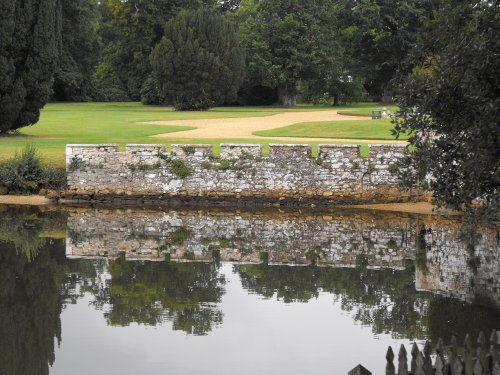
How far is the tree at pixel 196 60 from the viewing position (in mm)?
54375

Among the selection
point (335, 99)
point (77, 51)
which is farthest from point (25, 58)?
point (77, 51)

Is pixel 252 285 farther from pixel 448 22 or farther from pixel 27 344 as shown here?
pixel 448 22

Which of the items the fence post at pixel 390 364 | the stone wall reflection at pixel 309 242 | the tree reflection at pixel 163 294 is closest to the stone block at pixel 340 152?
the stone wall reflection at pixel 309 242

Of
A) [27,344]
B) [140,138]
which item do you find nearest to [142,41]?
[140,138]

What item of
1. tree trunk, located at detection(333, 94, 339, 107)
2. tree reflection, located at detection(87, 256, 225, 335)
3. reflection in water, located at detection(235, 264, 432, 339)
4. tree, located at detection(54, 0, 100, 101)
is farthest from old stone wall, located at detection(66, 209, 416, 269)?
tree, located at detection(54, 0, 100, 101)

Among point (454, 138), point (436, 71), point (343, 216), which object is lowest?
point (343, 216)

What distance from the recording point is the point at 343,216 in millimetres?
21578

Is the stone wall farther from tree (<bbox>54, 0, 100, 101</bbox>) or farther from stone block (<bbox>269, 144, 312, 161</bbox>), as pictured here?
tree (<bbox>54, 0, 100, 101</bbox>)

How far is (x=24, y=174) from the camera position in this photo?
23.7 metres

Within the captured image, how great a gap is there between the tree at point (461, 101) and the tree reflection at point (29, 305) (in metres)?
4.81

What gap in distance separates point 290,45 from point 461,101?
53.0m

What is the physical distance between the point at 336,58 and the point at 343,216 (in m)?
43.9

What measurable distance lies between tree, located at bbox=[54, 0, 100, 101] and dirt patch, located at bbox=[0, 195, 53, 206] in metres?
44.5

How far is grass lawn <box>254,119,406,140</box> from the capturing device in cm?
3172
